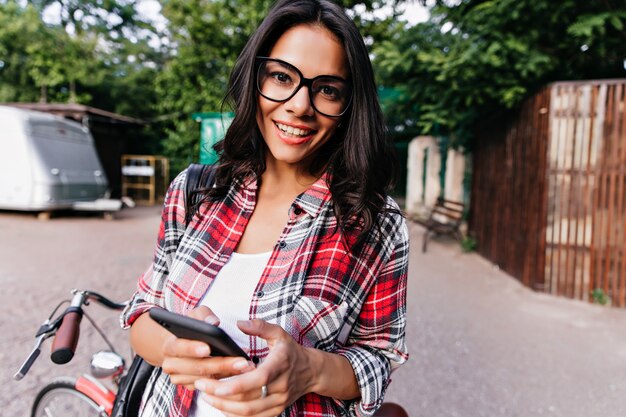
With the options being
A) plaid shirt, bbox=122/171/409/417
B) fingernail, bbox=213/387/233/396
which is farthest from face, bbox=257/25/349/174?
fingernail, bbox=213/387/233/396

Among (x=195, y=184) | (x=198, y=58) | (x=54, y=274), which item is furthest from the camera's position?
(x=198, y=58)

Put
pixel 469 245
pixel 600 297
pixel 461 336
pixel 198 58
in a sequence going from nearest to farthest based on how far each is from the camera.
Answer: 1. pixel 461 336
2. pixel 600 297
3. pixel 469 245
4. pixel 198 58

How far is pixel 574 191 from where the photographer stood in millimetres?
5746

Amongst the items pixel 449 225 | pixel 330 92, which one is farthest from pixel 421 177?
pixel 330 92

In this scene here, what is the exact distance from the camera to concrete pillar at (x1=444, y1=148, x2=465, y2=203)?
412 inches

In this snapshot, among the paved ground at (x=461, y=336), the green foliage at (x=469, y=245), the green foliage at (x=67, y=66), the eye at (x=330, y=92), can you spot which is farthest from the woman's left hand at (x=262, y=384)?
the green foliage at (x=67, y=66)

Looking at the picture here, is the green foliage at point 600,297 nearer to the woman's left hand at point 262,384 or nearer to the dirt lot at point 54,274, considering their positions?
the dirt lot at point 54,274

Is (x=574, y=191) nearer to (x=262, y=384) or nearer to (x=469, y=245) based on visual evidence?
(x=469, y=245)

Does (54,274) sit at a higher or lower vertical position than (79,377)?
lower

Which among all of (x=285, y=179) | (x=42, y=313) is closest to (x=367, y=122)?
(x=285, y=179)

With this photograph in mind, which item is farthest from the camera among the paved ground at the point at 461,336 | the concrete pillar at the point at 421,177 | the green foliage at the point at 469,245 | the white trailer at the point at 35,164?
the concrete pillar at the point at 421,177

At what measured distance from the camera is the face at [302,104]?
1.23 metres

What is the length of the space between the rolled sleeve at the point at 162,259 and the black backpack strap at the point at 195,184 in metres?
0.01

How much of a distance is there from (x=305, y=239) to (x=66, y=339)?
2.87 feet
